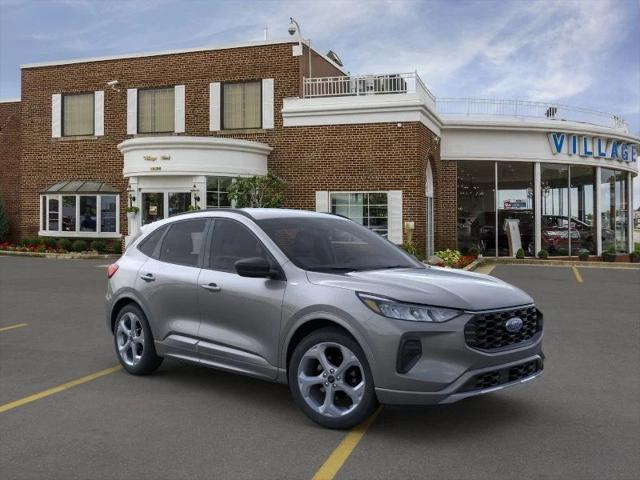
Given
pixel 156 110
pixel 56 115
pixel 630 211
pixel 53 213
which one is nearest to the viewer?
pixel 156 110

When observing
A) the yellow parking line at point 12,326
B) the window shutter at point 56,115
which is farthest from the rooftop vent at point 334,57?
the yellow parking line at point 12,326

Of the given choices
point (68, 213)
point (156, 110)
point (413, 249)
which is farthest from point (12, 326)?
point (68, 213)

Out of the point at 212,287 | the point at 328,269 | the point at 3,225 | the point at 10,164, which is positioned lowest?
the point at 212,287

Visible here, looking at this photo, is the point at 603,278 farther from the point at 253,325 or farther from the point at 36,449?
the point at 36,449

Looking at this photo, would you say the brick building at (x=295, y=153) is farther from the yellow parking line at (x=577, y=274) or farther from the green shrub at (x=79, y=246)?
the yellow parking line at (x=577, y=274)

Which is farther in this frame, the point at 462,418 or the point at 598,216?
the point at 598,216

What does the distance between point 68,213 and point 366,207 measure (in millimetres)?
11963

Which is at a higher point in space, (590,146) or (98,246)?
(590,146)

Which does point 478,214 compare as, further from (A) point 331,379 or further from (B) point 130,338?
(A) point 331,379

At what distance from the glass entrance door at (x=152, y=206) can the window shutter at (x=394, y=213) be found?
753 cm

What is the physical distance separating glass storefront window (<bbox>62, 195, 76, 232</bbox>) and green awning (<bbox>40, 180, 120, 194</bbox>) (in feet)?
1.12

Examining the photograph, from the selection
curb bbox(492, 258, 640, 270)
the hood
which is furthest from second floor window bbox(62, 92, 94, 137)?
the hood

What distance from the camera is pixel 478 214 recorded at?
25.2m

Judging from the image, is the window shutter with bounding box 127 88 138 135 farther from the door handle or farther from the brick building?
the door handle
